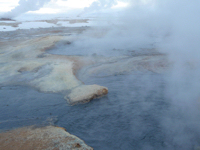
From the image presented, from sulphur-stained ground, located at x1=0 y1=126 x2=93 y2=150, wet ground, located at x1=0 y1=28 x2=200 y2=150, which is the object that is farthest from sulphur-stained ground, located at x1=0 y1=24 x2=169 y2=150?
wet ground, located at x1=0 y1=28 x2=200 y2=150

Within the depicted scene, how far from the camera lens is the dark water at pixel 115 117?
344 cm

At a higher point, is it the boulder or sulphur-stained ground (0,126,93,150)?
the boulder

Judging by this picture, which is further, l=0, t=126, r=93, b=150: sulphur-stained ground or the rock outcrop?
the rock outcrop

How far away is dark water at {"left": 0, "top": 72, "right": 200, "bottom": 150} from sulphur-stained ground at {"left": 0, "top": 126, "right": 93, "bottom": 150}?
0.32 m

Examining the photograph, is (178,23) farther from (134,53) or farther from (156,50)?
(134,53)

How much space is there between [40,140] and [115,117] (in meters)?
1.72

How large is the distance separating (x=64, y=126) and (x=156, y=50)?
7.45 m

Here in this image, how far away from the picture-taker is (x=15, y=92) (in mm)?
5316

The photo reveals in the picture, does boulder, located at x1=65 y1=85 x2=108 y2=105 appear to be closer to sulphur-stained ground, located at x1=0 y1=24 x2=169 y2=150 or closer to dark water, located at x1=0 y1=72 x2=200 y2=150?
sulphur-stained ground, located at x1=0 y1=24 x2=169 y2=150

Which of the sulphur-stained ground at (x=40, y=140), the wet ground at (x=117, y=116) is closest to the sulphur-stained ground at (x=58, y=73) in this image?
the sulphur-stained ground at (x=40, y=140)

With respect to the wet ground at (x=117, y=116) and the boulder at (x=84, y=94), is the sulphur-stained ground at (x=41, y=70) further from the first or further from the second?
the wet ground at (x=117, y=116)

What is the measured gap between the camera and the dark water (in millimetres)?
3443

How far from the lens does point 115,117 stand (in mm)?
4129

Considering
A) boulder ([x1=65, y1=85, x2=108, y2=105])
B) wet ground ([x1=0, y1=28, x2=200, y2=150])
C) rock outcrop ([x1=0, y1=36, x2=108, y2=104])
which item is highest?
rock outcrop ([x1=0, y1=36, x2=108, y2=104])
